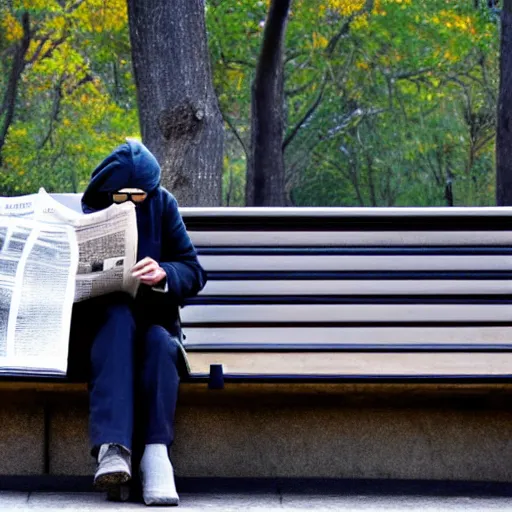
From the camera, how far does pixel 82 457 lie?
494 cm

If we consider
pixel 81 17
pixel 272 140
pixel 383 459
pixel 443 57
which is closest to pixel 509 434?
pixel 383 459

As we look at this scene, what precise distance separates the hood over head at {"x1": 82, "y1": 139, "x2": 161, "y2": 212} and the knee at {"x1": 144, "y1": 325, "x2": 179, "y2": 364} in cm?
51

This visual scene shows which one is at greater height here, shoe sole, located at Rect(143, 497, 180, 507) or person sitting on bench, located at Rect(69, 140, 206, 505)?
person sitting on bench, located at Rect(69, 140, 206, 505)

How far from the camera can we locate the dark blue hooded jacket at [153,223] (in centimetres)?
460

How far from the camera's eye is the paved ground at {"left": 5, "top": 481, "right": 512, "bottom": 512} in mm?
4363

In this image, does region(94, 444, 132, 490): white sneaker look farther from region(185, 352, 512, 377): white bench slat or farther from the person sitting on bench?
region(185, 352, 512, 377): white bench slat

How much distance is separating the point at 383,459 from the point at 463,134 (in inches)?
869

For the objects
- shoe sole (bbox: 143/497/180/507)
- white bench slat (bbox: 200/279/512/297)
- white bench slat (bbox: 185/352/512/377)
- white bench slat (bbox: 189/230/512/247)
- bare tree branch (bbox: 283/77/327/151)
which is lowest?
shoe sole (bbox: 143/497/180/507)

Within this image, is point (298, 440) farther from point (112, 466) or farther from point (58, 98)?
point (58, 98)

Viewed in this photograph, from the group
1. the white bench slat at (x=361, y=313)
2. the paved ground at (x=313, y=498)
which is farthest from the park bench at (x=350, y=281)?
the paved ground at (x=313, y=498)

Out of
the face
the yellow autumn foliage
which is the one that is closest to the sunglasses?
the face

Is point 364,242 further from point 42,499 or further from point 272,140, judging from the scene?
point 272,140

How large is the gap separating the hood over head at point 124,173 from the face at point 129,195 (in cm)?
2

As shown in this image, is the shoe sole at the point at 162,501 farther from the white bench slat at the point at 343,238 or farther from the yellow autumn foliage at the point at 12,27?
the yellow autumn foliage at the point at 12,27
